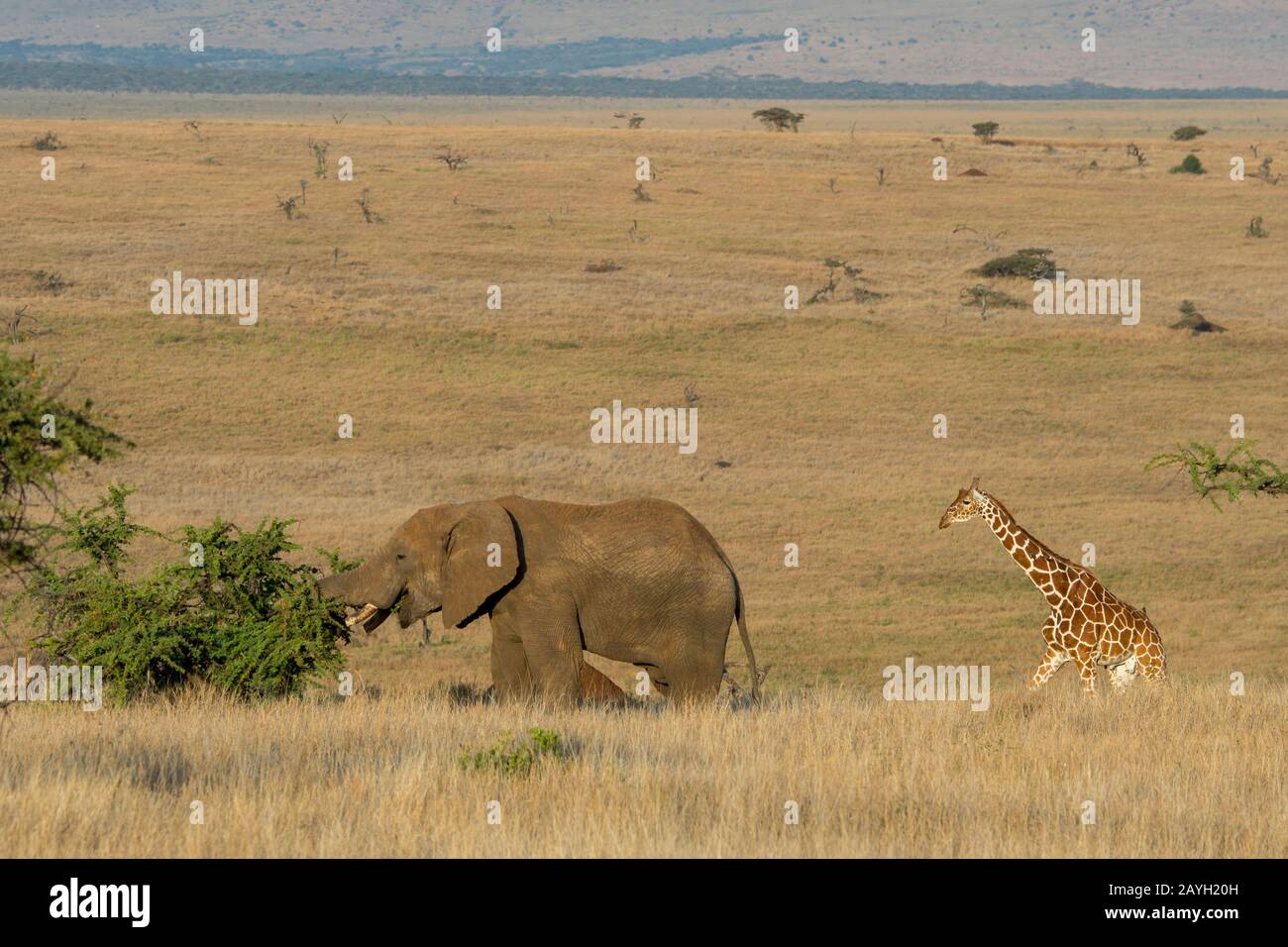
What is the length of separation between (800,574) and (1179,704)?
59.2 feet

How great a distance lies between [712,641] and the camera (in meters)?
13.3

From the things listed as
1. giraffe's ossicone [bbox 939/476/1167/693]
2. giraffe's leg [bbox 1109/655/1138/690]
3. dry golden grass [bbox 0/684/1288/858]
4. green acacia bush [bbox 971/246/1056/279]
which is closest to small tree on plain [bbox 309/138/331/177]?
green acacia bush [bbox 971/246/1056/279]

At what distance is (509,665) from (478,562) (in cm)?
95

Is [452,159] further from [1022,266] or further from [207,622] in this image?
[207,622]

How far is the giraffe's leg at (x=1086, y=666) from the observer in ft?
47.0

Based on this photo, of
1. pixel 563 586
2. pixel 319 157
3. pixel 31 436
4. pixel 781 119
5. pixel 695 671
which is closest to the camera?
pixel 31 436

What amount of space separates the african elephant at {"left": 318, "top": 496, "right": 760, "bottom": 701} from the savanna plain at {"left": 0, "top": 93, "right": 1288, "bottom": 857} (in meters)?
0.50

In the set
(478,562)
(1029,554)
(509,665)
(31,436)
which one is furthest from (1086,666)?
(31,436)

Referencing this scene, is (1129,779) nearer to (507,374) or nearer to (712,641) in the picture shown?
(712,641)

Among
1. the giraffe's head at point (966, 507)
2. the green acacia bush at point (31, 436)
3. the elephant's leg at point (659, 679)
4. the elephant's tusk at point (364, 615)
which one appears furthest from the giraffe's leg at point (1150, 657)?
the green acacia bush at point (31, 436)

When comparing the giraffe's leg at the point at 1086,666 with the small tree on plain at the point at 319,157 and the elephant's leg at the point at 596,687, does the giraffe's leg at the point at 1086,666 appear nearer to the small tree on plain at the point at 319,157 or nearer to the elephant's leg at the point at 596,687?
the elephant's leg at the point at 596,687

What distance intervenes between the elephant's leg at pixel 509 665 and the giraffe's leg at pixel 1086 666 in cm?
443

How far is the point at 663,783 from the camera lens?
9.55 metres
